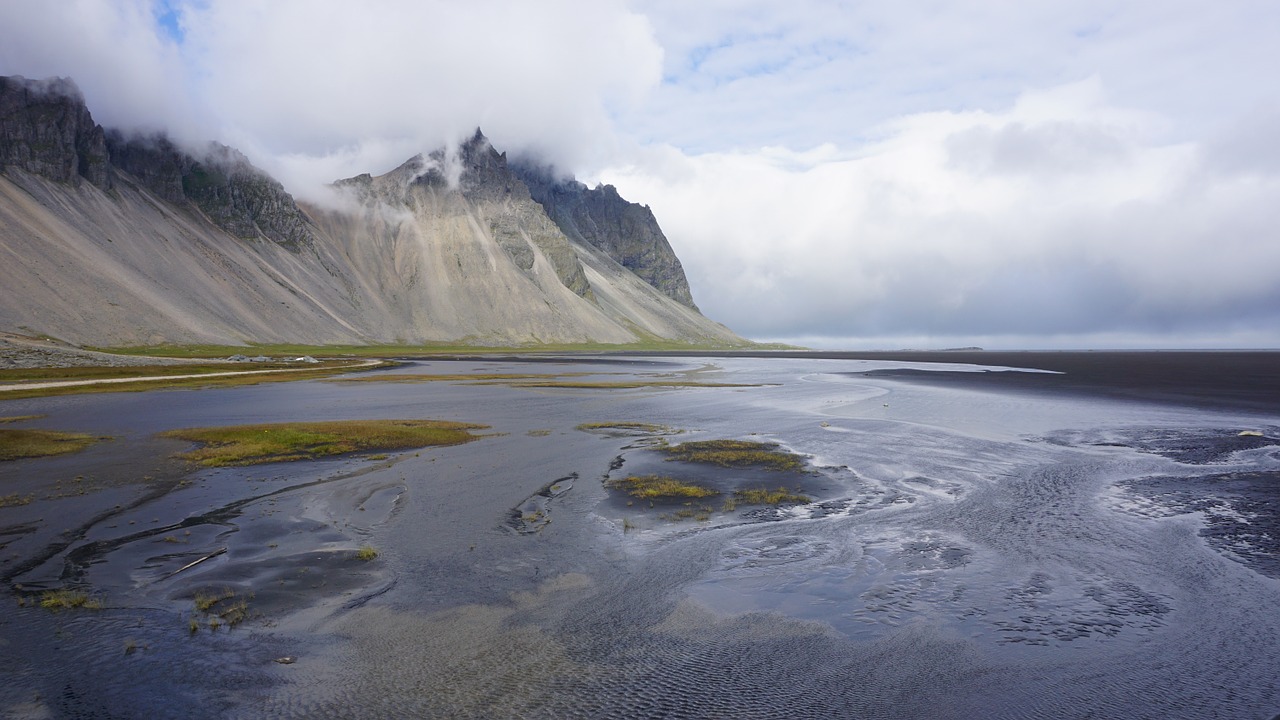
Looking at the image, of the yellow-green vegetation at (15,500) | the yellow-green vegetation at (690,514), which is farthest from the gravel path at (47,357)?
the yellow-green vegetation at (690,514)

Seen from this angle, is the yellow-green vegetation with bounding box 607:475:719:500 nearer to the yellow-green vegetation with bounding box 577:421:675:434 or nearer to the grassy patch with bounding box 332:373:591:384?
the yellow-green vegetation with bounding box 577:421:675:434

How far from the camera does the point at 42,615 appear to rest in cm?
1403

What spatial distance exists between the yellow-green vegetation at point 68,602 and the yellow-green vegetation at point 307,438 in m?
17.1

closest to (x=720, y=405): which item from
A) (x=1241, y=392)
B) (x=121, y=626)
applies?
(x=121, y=626)

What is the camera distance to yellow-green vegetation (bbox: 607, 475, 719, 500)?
26641 millimetres

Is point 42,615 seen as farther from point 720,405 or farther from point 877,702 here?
point 720,405

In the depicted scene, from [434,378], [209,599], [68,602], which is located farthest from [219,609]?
[434,378]

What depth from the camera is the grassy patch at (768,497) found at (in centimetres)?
2561

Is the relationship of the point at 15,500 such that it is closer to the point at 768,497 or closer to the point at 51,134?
the point at 768,497

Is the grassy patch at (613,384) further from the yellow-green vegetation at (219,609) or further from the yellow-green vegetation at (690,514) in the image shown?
the yellow-green vegetation at (219,609)

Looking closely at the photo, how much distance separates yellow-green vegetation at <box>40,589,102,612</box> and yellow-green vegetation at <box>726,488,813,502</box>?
60.8 feet

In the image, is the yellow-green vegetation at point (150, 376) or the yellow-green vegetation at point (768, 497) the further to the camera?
the yellow-green vegetation at point (150, 376)

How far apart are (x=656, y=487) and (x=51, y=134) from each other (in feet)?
725

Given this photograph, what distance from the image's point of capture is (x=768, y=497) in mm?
26172
